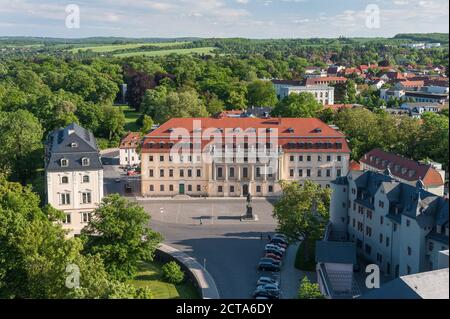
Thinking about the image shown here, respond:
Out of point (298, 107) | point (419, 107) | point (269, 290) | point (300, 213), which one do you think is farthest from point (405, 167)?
point (419, 107)

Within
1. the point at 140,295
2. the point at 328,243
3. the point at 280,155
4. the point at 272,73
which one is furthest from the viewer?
the point at 272,73

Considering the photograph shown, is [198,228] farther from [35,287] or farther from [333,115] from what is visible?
[333,115]

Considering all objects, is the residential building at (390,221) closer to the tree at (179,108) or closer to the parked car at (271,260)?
the parked car at (271,260)

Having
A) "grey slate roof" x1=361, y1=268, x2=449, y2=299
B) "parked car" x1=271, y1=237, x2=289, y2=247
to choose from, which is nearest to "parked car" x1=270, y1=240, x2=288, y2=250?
"parked car" x1=271, y1=237, x2=289, y2=247

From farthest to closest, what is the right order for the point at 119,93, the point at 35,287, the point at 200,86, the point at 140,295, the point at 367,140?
1. the point at 119,93
2. the point at 200,86
3. the point at 367,140
4. the point at 35,287
5. the point at 140,295

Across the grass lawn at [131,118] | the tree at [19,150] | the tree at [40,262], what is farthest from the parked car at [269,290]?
the grass lawn at [131,118]
